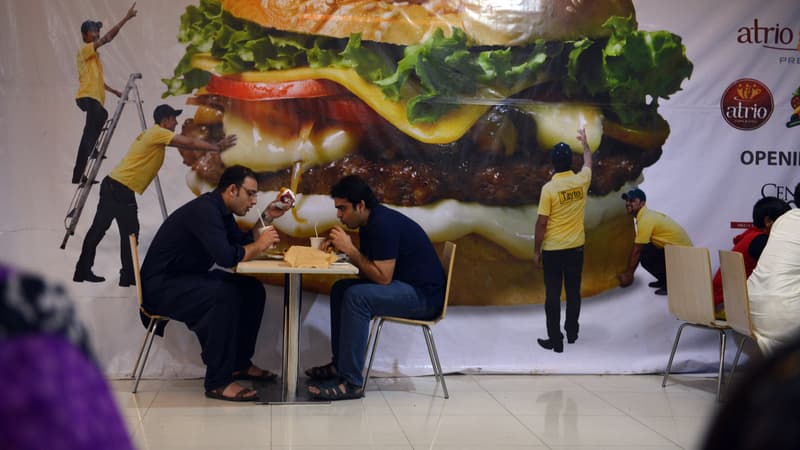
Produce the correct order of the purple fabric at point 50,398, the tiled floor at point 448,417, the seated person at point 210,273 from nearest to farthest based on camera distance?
1. the purple fabric at point 50,398
2. the tiled floor at point 448,417
3. the seated person at point 210,273

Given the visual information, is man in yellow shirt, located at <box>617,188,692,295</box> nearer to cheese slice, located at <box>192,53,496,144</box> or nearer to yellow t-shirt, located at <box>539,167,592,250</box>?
yellow t-shirt, located at <box>539,167,592,250</box>

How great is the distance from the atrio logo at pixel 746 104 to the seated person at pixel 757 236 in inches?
27.3

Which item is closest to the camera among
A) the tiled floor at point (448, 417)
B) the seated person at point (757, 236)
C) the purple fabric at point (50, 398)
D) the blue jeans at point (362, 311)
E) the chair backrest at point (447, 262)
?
the purple fabric at point (50, 398)

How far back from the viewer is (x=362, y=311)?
421 centimetres

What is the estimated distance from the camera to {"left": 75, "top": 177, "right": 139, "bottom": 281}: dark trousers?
4648 mm

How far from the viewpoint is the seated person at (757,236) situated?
4.45 metres

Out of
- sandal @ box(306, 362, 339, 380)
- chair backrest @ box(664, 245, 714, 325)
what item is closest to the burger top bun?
chair backrest @ box(664, 245, 714, 325)

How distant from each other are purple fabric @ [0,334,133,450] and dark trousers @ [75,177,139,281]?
14.1 ft

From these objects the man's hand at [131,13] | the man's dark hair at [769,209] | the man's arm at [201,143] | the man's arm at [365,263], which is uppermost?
the man's hand at [131,13]

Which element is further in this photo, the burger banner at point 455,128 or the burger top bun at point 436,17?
the burger top bun at point 436,17

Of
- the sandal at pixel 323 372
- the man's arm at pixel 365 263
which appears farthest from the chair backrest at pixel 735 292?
the sandal at pixel 323 372

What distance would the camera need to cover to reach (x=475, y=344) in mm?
4938

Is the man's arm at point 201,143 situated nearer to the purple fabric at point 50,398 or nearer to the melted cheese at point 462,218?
the melted cheese at point 462,218

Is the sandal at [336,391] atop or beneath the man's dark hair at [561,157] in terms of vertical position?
beneath
